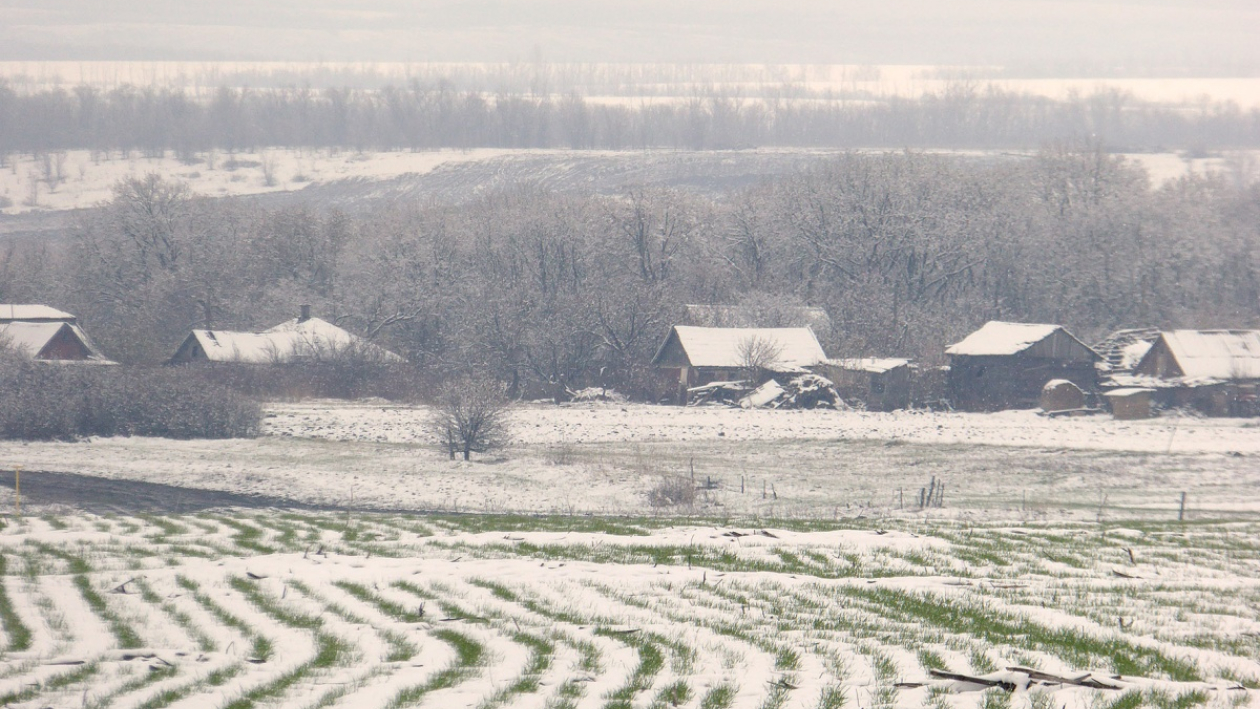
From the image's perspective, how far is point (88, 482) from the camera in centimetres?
4319

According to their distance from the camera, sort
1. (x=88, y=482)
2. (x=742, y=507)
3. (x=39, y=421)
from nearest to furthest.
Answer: (x=742, y=507) → (x=88, y=482) → (x=39, y=421)

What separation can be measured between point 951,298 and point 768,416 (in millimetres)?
41770

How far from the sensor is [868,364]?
2852 inches

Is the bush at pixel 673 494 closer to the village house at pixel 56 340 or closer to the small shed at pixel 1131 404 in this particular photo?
the small shed at pixel 1131 404

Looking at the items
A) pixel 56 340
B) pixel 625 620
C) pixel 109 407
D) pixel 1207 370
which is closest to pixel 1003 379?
pixel 1207 370

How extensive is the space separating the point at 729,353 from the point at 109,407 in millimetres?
35511

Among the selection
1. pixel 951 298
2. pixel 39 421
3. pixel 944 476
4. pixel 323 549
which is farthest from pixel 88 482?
pixel 951 298

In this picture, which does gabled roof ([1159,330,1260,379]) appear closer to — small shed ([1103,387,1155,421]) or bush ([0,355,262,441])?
small shed ([1103,387,1155,421])

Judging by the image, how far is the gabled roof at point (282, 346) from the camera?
78125 millimetres

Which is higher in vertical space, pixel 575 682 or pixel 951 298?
pixel 951 298

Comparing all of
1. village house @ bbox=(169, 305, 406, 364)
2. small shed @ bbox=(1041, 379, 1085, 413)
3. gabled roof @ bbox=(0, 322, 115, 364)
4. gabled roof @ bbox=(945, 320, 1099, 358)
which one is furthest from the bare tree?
gabled roof @ bbox=(0, 322, 115, 364)

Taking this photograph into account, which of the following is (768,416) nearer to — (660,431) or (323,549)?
(660,431)

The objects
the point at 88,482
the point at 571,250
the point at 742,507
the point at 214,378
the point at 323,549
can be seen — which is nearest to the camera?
the point at 323,549

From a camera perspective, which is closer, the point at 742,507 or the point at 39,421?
the point at 742,507
